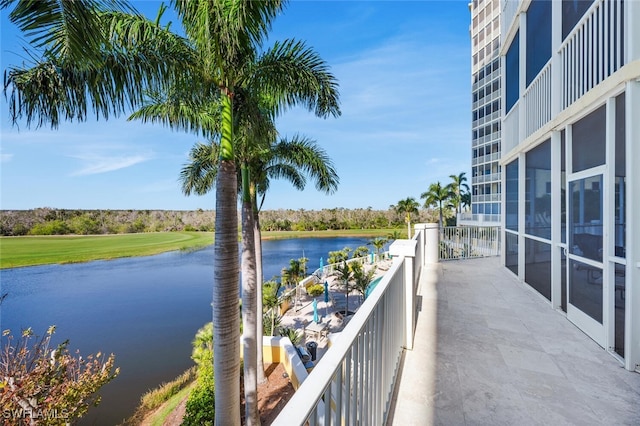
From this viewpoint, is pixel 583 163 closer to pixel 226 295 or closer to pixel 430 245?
pixel 430 245

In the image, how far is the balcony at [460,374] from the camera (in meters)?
1.22

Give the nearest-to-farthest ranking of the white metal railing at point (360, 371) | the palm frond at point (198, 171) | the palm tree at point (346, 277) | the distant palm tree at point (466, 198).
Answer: the white metal railing at point (360, 371) → the palm frond at point (198, 171) → the palm tree at point (346, 277) → the distant palm tree at point (466, 198)

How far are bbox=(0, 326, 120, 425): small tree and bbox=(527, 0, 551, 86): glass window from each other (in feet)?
36.3

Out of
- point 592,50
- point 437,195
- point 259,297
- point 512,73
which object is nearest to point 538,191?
point 592,50

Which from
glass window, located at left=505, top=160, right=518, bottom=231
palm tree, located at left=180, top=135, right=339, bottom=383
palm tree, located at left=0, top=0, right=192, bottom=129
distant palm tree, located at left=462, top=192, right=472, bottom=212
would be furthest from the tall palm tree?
distant palm tree, located at left=462, top=192, right=472, bottom=212

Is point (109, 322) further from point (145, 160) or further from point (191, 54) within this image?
point (191, 54)

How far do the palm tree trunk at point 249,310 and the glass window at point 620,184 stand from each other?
20.3 feet

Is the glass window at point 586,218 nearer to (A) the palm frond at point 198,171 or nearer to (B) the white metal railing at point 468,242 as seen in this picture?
(B) the white metal railing at point 468,242

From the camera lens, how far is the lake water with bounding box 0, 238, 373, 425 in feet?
40.9

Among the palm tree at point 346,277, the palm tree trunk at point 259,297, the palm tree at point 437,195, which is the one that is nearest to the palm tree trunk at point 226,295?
the palm tree trunk at point 259,297

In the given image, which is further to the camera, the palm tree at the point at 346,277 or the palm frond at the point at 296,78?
the palm tree at the point at 346,277

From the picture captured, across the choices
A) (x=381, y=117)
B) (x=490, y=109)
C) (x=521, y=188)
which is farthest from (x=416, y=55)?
(x=490, y=109)

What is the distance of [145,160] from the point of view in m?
25.0

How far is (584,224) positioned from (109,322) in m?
27.3
